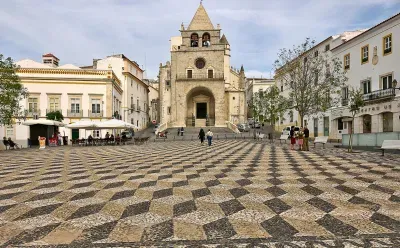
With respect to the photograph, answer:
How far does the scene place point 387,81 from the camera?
22250mm

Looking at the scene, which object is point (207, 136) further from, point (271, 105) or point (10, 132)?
point (10, 132)

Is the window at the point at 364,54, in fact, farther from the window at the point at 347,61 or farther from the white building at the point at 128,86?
the white building at the point at 128,86

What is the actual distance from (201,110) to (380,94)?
1158 inches

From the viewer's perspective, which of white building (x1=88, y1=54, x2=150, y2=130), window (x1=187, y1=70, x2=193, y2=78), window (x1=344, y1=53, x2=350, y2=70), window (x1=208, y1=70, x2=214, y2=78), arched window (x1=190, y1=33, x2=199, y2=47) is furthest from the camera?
arched window (x1=190, y1=33, x2=199, y2=47)

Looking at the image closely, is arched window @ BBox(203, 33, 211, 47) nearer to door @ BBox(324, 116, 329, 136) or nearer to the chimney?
the chimney

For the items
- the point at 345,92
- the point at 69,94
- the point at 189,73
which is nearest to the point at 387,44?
the point at 345,92

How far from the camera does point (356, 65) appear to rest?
2561 cm

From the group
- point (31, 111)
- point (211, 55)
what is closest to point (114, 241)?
point (31, 111)

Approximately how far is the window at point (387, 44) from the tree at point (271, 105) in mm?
8226

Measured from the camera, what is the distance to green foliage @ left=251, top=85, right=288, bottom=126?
2326cm

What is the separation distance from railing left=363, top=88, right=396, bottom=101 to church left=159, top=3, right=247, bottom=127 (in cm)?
2277

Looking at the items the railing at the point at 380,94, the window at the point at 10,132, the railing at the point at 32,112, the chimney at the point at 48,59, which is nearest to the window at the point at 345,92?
the railing at the point at 380,94

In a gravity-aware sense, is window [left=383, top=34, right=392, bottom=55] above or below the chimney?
below

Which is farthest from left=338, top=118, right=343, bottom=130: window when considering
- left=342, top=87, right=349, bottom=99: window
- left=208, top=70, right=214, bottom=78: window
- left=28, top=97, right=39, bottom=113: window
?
left=28, top=97, right=39, bottom=113: window
